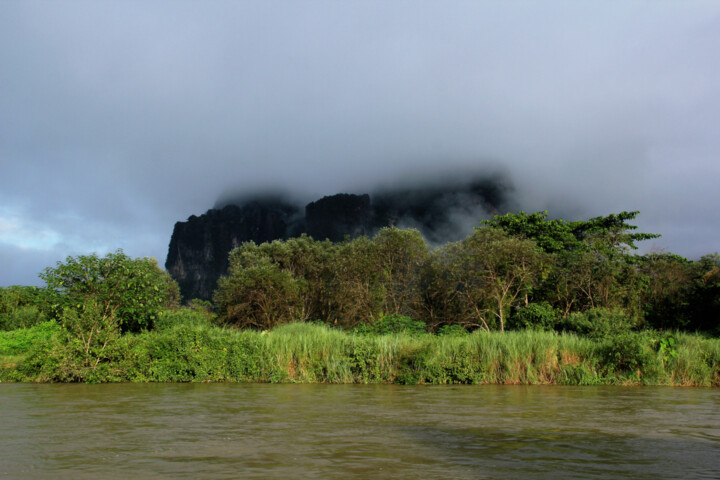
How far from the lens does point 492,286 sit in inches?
1167

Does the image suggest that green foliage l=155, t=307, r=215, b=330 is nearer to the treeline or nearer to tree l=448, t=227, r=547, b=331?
the treeline

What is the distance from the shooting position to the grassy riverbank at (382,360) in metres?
17.4

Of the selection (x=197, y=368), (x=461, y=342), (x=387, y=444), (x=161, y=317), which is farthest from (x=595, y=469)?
(x=161, y=317)

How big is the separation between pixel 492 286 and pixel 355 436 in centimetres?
2352

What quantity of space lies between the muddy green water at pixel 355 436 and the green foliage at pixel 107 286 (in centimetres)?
870

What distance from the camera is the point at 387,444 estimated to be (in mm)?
6785

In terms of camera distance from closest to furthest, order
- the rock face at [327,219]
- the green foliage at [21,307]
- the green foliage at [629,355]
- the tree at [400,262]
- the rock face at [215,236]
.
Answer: the green foliage at [629,355], the green foliage at [21,307], the tree at [400,262], the rock face at [327,219], the rock face at [215,236]

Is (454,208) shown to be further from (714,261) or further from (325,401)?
(325,401)

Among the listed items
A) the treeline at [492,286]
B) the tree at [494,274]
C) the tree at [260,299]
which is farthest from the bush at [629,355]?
the tree at [260,299]

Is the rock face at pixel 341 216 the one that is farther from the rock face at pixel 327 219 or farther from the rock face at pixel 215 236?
the rock face at pixel 215 236

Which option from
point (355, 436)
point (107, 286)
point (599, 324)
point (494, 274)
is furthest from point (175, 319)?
point (355, 436)

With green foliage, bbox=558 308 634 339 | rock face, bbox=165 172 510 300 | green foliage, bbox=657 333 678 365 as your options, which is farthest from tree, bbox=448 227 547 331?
rock face, bbox=165 172 510 300

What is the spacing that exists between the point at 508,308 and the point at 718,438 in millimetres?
23989

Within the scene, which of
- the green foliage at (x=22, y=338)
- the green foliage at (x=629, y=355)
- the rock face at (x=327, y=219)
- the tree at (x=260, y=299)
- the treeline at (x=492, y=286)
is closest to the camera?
the green foliage at (x=629, y=355)
